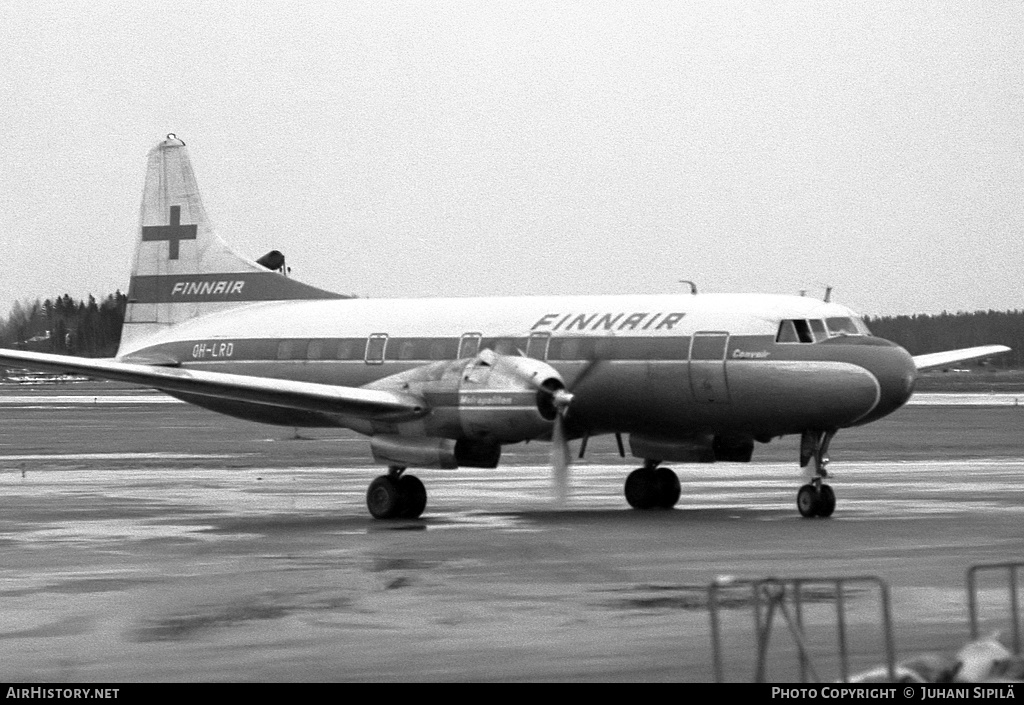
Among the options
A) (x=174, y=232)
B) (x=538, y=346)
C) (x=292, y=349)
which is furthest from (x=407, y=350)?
(x=174, y=232)

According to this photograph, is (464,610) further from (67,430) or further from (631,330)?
(67,430)

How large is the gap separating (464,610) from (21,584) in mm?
5201

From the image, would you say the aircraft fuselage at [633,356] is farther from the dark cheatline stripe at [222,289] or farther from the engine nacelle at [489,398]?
the dark cheatline stripe at [222,289]

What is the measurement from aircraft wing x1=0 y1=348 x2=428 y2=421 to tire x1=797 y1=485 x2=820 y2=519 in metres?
5.77

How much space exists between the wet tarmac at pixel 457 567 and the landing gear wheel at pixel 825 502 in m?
0.54

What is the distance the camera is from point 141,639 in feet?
47.2

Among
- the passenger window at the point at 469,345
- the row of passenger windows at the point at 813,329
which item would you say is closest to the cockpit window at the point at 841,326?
the row of passenger windows at the point at 813,329

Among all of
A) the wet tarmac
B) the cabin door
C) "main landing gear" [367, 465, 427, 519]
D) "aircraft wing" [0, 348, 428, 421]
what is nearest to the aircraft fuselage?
the cabin door

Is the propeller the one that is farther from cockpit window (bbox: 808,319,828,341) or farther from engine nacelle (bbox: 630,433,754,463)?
cockpit window (bbox: 808,319,828,341)

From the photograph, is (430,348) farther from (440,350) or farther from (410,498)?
(410,498)

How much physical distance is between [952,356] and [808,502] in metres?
8.19

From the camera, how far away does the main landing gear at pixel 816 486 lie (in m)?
25.5

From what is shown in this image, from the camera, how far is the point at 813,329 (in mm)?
26453

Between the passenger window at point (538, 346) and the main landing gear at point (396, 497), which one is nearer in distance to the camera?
the main landing gear at point (396, 497)
